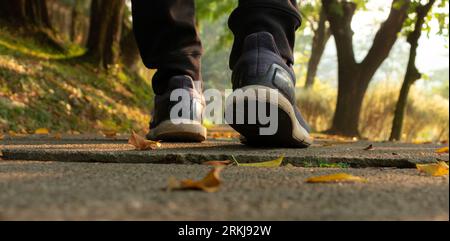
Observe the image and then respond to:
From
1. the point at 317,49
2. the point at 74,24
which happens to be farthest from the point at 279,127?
the point at 317,49

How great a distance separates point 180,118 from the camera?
172 centimetres

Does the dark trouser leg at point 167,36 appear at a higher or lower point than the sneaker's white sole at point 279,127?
higher

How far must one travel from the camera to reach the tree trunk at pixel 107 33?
5.45m

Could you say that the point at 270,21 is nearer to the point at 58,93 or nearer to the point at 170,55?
the point at 170,55

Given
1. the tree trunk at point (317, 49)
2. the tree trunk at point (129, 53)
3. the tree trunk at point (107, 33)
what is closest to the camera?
the tree trunk at point (107, 33)

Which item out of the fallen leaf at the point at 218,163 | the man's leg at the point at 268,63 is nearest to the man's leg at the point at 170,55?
the man's leg at the point at 268,63

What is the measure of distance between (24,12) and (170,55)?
11.7 feet

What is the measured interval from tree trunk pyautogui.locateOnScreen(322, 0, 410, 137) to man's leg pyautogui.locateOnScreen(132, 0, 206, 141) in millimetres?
5487

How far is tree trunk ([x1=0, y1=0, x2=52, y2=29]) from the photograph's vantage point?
4738 mm

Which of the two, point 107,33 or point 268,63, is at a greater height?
point 107,33

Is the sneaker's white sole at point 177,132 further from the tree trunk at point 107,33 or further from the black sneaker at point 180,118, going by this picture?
the tree trunk at point 107,33

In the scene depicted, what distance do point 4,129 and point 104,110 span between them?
1.44 m

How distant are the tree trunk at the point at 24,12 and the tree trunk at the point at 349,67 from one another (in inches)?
151

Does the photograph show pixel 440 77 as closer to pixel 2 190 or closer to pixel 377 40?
pixel 377 40
